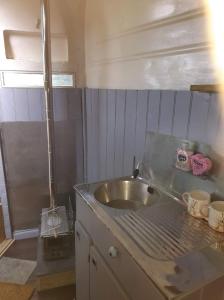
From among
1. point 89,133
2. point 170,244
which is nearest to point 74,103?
point 89,133

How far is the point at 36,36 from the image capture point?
73.2 inches

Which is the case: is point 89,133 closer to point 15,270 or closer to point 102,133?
point 102,133

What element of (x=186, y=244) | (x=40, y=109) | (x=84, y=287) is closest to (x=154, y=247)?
(x=186, y=244)

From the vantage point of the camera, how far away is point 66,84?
2031 millimetres

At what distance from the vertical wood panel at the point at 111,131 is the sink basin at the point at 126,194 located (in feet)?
1.45

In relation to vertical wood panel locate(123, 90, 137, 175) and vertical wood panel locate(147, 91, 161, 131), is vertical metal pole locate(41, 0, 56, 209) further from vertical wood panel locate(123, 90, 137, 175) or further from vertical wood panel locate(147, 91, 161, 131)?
vertical wood panel locate(147, 91, 161, 131)

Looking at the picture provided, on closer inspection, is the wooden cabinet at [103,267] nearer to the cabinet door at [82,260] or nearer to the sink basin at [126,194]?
the cabinet door at [82,260]

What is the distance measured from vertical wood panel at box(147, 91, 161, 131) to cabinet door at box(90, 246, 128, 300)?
2.23ft

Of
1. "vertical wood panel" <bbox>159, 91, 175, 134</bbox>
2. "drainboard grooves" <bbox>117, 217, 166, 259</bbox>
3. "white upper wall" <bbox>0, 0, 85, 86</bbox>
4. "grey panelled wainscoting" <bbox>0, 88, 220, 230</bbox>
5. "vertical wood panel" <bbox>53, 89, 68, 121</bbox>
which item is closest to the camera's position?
"drainboard grooves" <bbox>117, 217, 166, 259</bbox>

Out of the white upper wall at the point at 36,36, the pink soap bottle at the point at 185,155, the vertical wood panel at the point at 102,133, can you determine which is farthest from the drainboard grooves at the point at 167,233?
the white upper wall at the point at 36,36

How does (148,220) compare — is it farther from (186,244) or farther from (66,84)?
(66,84)

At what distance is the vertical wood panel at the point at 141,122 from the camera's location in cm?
132

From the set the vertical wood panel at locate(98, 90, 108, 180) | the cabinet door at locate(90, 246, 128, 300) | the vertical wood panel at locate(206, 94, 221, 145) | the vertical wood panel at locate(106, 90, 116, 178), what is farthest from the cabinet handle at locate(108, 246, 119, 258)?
the vertical wood panel at locate(98, 90, 108, 180)

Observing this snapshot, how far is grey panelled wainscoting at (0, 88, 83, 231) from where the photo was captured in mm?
1943
